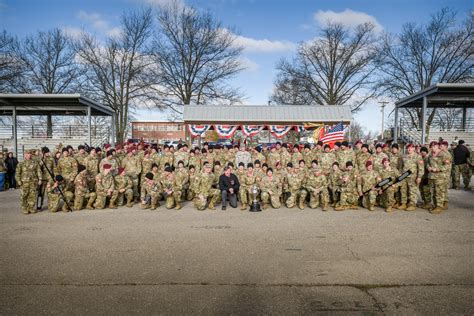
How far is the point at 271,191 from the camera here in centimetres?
971

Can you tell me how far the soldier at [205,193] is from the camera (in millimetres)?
9359

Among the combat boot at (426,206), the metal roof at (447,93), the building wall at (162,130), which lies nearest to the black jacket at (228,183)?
the combat boot at (426,206)

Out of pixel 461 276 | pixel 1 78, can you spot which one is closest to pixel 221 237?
pixel 461 276

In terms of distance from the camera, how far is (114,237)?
21.2ft

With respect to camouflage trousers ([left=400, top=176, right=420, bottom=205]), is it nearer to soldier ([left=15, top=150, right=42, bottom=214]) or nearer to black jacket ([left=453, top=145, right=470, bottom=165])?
black jacket ([left=453, top=145, right=470, bottom=165])

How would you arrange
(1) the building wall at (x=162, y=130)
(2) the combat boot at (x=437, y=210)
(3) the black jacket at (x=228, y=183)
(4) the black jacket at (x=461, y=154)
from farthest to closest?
(1) the building wall at (x=162, y=130), (4) the black jacket at (x=461, y=154), (3) the black jacket at (x=228, y=183), (2) the combat boot at (x=437, y=210)

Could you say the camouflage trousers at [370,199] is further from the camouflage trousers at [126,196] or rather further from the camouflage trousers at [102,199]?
the camouflage trousers at [102,199]

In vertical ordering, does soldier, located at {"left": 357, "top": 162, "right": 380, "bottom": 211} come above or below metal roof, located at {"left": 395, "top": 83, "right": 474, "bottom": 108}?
below

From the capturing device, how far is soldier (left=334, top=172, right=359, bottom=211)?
922cm

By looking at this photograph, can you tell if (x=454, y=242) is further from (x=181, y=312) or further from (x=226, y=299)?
(x=181, y=312)

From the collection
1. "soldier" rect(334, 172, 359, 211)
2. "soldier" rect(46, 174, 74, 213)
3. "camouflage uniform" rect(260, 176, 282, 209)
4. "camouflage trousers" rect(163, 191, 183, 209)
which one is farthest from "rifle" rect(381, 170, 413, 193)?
"soldier" rect(46, 174, 74, 213)

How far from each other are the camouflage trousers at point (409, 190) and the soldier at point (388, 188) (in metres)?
0.22

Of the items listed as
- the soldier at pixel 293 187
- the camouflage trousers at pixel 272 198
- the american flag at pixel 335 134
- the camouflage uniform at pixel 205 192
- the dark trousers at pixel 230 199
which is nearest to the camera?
the camouflage uniform at pixel 205 192

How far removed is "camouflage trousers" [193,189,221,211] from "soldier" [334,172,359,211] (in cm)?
379
